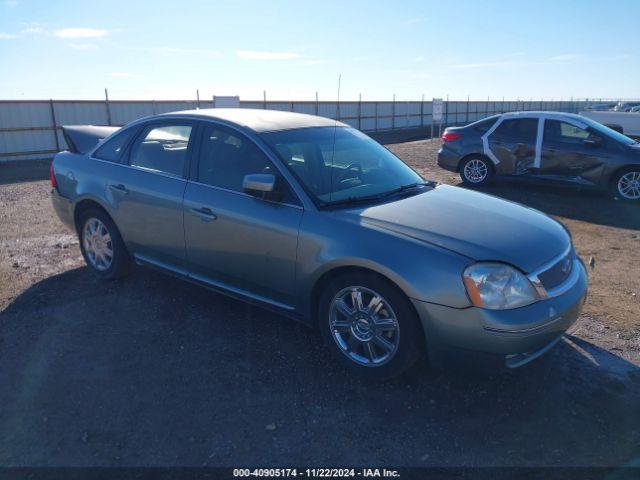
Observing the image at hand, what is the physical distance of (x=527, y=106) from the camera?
58.8 metres

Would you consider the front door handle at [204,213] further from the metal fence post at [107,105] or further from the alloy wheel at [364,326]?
the metal fence post at [107,105]

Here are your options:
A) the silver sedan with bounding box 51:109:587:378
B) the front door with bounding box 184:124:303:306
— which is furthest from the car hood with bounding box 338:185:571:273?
the front door with bounding box 184:124:303:306

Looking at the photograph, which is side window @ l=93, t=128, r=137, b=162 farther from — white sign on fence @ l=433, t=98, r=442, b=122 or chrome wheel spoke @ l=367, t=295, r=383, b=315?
white sign on fence @ l=433, t=98, r=442, b=122

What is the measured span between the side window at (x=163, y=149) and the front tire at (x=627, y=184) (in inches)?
303

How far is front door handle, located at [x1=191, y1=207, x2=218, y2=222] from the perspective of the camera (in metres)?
3.98

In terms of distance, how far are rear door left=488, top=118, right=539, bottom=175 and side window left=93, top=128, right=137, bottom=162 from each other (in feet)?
23.9

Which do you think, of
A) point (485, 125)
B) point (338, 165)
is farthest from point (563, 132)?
point (338, 165)

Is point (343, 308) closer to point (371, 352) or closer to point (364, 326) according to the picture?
point (364, 326)

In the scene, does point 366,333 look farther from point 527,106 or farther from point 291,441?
point 527,106

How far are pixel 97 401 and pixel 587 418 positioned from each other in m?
3.00

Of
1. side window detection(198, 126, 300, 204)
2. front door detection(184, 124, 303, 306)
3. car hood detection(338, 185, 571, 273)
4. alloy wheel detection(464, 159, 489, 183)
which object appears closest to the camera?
car hood detection(338, 185, 571, 273)

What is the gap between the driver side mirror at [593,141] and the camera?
29.3 ft

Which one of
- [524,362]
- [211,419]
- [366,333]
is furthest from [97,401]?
[524,362]

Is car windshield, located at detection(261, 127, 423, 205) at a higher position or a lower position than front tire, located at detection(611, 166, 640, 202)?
higher
